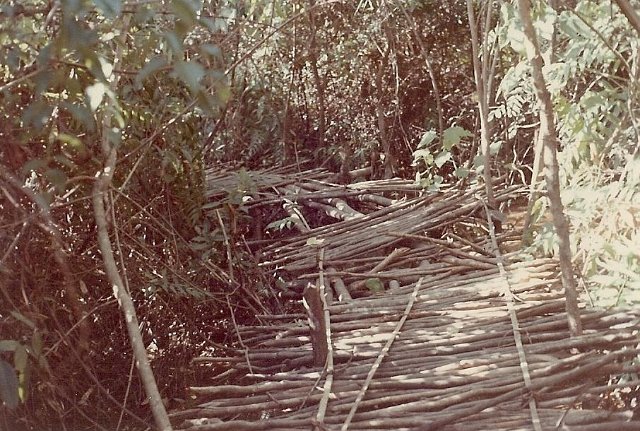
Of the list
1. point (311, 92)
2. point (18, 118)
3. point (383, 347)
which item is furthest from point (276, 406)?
point (311, 92)

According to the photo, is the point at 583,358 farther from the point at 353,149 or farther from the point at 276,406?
the point at 353,149

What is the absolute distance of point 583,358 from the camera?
2.12 m

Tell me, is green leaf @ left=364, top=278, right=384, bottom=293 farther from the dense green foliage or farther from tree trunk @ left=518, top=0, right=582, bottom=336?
tree trunk @ left=518, top=0, right=582, bottom=336

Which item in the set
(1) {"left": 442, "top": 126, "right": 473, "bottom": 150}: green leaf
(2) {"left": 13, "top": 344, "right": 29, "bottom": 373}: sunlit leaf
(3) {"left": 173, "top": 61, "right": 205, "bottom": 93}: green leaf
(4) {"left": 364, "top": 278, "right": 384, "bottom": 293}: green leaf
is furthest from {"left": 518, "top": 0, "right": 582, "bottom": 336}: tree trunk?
(1) {"left": 442, "top": 126, "right": 473, "bottom": 150}: green leaf

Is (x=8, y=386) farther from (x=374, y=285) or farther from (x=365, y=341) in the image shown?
(x=374, y=285)

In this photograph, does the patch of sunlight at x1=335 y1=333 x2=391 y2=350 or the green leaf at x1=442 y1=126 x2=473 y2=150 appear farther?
the green leaf at x1=442 y1=126 x2=473 y2=150

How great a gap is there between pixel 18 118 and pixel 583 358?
1562 mm

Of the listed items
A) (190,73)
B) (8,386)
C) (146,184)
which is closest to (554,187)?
(190,73)

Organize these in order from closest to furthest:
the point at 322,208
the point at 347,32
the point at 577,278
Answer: the point at 577,278 → the point at 322,208 → the point at 347,32

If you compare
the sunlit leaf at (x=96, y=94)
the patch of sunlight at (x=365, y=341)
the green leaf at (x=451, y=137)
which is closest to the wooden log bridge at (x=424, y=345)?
the patch of sunlight at (x=365, y=341)

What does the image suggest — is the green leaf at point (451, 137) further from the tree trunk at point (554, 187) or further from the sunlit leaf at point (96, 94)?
the sunlit leaf at point (96, 94)

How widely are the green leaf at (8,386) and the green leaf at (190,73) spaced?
22.1 inches

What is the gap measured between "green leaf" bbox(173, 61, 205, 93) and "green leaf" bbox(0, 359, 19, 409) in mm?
562

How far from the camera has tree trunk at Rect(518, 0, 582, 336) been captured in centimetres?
226
